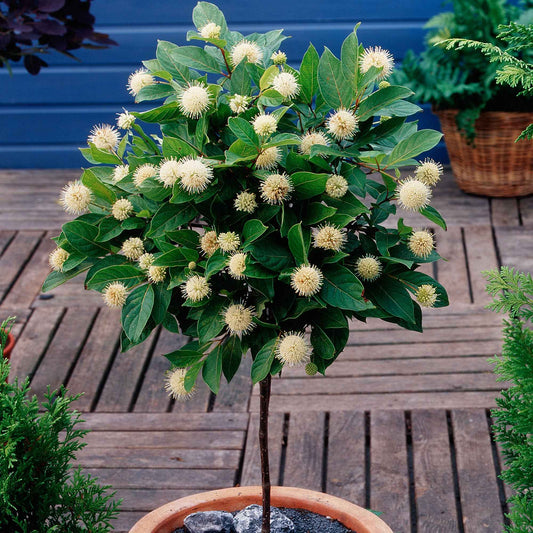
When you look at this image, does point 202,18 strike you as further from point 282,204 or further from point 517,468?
point 517,468

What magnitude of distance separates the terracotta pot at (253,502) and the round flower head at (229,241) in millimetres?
555

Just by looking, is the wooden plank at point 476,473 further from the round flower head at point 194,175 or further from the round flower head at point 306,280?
the round flower head at point 194,175

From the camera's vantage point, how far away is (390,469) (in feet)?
6.35

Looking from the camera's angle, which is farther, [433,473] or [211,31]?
[433,473]

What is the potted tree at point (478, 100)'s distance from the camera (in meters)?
3.05

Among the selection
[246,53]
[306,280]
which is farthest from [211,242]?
[246,53]

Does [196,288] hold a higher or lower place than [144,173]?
lower

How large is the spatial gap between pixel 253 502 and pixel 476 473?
0.71 metres

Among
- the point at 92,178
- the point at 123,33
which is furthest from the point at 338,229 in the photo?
the point at 123,33

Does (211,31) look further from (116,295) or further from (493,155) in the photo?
(493,155)

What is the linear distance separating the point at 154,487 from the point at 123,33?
2436 mm

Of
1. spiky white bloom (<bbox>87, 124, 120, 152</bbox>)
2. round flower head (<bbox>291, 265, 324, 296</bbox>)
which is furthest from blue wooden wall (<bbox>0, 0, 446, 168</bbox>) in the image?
round flower head (<bbox>291, 265, 324, 296</bbox>)

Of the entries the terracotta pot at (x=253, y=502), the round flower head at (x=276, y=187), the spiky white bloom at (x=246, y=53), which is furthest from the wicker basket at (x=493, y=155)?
the round flower head at (x=276, y=187)

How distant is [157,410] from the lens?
2199mm
